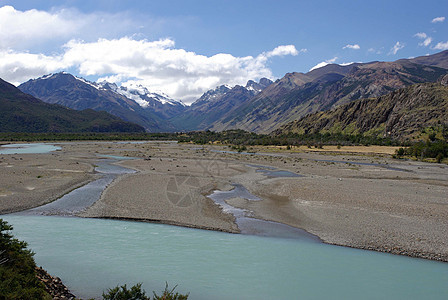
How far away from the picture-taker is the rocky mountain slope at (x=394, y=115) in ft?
414

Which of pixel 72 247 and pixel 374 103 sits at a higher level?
pixel 374 103

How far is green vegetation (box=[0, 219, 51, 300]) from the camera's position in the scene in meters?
8.48

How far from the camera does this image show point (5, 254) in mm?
10523

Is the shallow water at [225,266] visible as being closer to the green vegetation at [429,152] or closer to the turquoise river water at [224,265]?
the turquoise river water at [224,265]

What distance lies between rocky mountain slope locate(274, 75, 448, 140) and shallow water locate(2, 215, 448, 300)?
4808 inches

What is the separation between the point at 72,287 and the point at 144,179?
25.6 metres

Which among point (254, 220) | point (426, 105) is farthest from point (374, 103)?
point (254, 220)

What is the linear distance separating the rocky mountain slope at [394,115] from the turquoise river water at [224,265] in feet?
401

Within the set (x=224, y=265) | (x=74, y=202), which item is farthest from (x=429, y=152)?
(x=74, y=202)

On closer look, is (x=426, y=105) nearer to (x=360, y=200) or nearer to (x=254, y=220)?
(x=360, y=200)

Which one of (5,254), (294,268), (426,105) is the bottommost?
(294,268)

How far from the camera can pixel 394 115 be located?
5674 inches

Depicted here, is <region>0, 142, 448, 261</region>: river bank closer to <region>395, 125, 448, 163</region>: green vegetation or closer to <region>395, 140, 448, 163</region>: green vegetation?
<region>395, 140, 448, 163</region>: green vegetation

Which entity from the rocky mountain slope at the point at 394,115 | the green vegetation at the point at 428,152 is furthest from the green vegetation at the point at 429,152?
the rocky mountain slope at the point at 394,115
